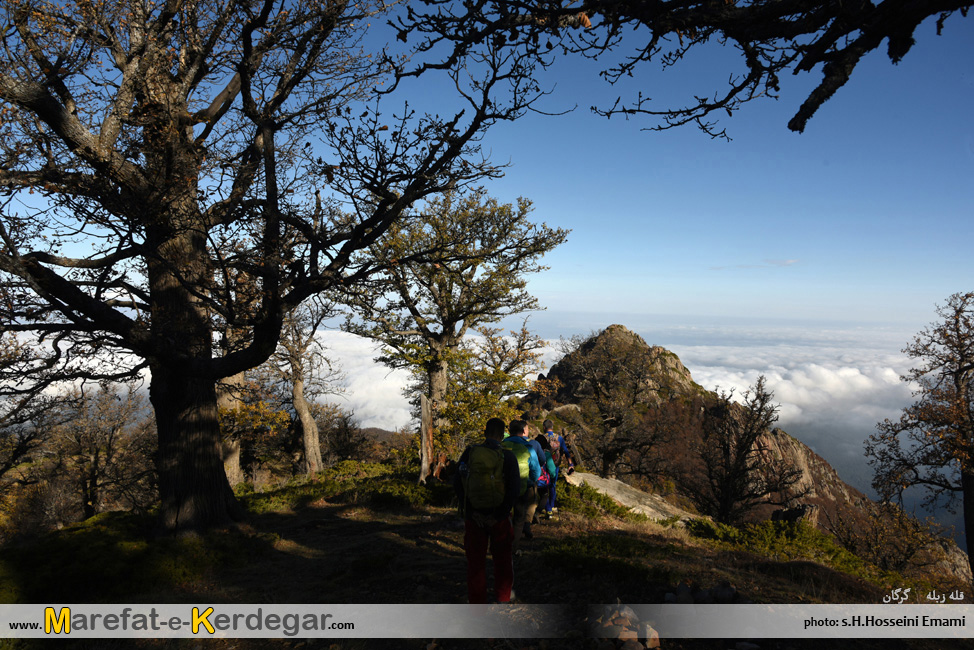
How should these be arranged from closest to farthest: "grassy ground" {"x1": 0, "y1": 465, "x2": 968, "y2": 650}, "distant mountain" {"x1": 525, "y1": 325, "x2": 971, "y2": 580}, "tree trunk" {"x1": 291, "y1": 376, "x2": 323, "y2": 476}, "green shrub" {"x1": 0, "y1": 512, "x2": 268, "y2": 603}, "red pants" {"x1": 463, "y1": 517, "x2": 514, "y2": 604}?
1. "red pants" {"x1": 463, "y1": 517, "x2": 514, "y2": 604}
2. "grassy ground" {"x1": 0, "y1": 465, "x2": 968, "y2": 650}
3. "green shrub" {"x1": 0, "y1": 512, "x2": 268, "y2": 603}
4. "tree trunk" {"x1": 291, "y1": 376, "x2": 323, "y2": 476}
5. "distant mountain" {"x1": 525, "y1": 325, "x2": 971, "y2": 580}

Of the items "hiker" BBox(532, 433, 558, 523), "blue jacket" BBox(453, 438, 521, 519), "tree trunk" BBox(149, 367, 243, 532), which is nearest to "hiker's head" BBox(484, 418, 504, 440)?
"blue jacket" BBox(453, 438, 521, 519)

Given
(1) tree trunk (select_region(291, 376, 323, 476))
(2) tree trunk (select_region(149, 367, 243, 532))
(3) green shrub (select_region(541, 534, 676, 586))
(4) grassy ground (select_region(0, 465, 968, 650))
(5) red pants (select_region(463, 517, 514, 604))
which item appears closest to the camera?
(5) red pants (select_region(463, 517, 514, 604))

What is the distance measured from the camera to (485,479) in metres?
5.33

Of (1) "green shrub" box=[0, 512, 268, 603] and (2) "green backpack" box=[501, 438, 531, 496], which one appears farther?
(1) "green shrub" box=[0, 512, 268, 603]

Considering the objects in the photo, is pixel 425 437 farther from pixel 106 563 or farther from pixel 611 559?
pixel 611 559

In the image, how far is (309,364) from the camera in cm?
2198

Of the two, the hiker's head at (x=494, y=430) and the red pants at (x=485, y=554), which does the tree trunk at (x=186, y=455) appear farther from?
the hiker's head at (x=494, y=430)

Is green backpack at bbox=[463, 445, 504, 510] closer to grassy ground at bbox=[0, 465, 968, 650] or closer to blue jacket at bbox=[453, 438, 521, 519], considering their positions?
blue jacket at bbox=[453, 438, 521, 519]

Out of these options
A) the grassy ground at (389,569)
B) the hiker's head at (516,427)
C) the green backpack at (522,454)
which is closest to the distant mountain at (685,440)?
the grassy ground at (389,569)

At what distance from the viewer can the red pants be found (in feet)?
17.4

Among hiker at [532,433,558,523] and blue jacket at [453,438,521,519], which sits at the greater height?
blue jacket at [453,438,521,519]

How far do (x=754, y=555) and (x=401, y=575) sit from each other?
6273mm

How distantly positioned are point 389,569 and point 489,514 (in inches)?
109

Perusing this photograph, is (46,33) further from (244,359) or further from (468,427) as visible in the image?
(468,427)
